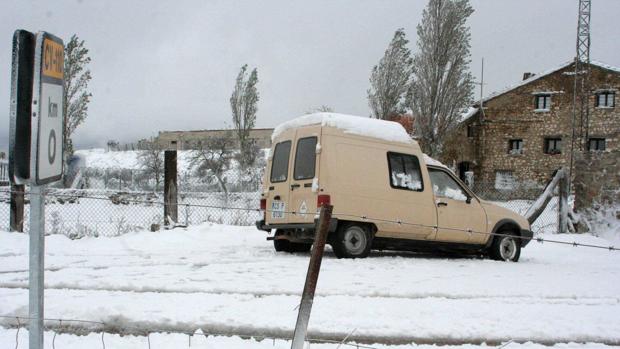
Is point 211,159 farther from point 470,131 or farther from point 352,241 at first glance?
point 352,241

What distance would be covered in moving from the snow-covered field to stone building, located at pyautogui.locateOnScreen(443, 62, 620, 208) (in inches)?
1164

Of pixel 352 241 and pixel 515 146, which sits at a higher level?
pixel 515 146

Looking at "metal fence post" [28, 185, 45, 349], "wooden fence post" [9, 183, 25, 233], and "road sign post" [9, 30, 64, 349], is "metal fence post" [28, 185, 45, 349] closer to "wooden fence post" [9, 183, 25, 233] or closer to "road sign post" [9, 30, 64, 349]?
"road sign post" [9, 30, 64, 349]

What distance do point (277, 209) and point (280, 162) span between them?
0.84 m

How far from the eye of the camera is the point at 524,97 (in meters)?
39.8

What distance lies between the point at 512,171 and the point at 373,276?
34482 millimetres

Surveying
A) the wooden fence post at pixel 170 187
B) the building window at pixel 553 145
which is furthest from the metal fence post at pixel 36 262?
the building window at pixel 553 145

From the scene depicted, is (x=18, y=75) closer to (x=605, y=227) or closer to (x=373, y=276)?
(x=373, y=276)

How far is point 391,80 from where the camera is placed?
1398 inches

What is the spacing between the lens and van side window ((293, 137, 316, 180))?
9.70 metres

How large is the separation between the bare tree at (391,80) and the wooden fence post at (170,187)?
22720mm

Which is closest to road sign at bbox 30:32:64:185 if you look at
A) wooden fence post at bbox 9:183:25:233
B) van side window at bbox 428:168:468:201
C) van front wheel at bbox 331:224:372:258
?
van front wheel at bbox 331:224:372:258

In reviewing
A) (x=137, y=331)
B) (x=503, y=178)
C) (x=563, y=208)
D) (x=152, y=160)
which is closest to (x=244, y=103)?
(x=152, y=160)

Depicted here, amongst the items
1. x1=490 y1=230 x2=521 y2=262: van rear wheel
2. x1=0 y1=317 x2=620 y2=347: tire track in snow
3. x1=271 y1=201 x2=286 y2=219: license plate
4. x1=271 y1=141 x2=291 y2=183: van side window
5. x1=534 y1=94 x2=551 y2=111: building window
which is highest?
x1=534 y1=94 x2=551 y2=111: building window
